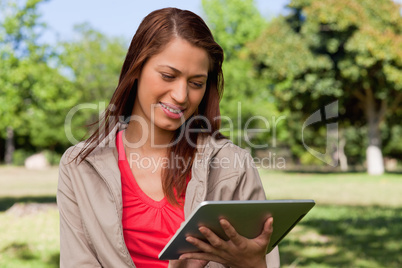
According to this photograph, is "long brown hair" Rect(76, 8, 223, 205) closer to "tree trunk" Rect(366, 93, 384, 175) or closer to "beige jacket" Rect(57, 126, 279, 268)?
"beige jacket" Rect(57, 126, 279, 268)

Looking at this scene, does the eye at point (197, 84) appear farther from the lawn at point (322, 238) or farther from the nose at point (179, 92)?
the lawn at point (322, 238)

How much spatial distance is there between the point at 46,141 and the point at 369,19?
84.7 feet

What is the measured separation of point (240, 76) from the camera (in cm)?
2905

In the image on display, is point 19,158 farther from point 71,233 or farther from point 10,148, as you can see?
point 71,233

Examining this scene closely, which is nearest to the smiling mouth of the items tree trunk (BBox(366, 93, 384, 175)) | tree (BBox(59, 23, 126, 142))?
tree trunk (BBox(366, 93, 384, 175))

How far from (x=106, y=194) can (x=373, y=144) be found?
24053mm

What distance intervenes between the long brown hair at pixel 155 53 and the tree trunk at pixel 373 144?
23.6m

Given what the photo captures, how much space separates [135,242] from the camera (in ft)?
6.93

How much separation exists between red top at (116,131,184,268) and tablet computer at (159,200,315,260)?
22 centimetres

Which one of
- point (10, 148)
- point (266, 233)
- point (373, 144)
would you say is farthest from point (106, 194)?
point (10, 148)

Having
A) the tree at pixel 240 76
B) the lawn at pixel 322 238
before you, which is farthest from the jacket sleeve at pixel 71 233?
the tree at pixel 240 76

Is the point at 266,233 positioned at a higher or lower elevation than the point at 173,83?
lower

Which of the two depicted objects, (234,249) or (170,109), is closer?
(234,249)

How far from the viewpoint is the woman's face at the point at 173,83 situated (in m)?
2.07
